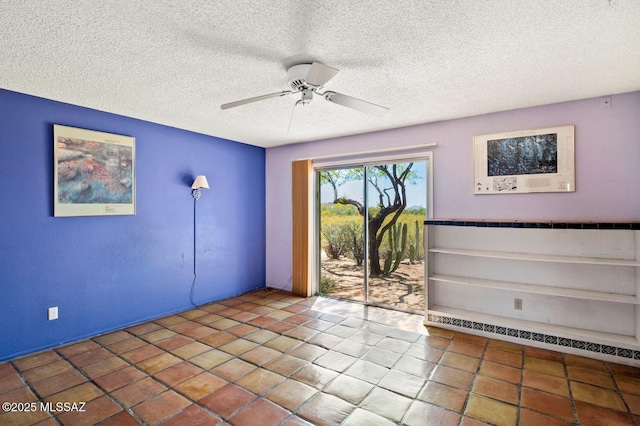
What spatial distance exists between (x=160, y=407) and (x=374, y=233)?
3.10 meters

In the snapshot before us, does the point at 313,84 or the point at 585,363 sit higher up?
the point at 313,84

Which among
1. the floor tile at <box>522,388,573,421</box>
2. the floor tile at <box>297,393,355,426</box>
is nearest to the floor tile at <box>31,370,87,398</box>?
the floor tile at <box>297,393,355,426</box>

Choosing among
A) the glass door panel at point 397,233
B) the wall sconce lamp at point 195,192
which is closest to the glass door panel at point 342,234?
the glass door panel at point 397,233

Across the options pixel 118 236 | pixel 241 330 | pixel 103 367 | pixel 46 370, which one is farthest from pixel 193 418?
pixel 118 236

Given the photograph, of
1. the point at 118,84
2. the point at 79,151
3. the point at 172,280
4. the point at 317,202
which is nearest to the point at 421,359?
the point at 317,202

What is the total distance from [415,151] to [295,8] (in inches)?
105

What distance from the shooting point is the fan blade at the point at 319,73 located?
1994 mm

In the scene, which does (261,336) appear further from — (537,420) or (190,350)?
(537,420)

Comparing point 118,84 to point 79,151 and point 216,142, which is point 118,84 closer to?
point 79,151

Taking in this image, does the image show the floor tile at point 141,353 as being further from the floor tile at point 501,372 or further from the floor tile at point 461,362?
the floor tile at point 501,372

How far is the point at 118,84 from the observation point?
8.65ft

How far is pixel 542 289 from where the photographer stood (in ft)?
9.95

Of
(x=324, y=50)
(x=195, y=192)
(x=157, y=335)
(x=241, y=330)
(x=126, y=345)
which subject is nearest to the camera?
(x=324, y=50)

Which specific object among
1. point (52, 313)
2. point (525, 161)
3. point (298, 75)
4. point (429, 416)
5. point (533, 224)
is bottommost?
point (429, 416)
